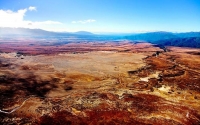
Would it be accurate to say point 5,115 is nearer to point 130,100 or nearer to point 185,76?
point 130,100

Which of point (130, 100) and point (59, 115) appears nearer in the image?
point (59, 115)

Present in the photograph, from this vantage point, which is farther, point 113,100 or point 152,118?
point 113,100

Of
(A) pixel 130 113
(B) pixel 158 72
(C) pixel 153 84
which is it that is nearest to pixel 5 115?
(A) pixel 130 113

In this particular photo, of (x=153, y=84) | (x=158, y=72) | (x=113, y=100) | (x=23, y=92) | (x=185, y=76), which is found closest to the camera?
(x=113, y=100)

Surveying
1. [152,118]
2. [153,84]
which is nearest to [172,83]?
[153,84]

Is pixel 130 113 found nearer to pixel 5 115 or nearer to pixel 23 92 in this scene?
pixel 5 115

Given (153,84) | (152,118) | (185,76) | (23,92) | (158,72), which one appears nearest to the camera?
(152,118)

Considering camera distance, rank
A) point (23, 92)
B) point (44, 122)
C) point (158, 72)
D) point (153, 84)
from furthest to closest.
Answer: point (158, 72) → point (153, 84) → point (23, 92) → point (44, 122)

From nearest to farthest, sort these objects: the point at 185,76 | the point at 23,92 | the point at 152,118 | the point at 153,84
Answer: the point at 152,118
the point at 23,92
the point at 153,84
the point at 185,76
